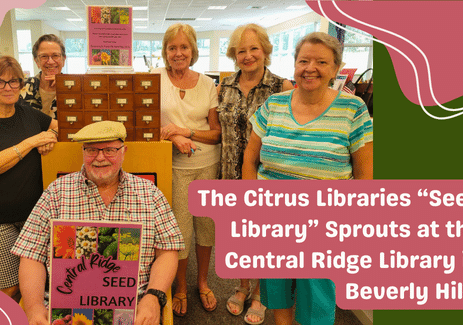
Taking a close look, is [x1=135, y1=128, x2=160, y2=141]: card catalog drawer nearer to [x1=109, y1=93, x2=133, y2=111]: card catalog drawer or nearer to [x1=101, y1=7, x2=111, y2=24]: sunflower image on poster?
[x1=109, y1=93, x2=133, y2=111]: card catalog drawer

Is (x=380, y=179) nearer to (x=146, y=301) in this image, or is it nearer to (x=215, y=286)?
(x=146, y=301)

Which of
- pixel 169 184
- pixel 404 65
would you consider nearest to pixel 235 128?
pixel 169 184

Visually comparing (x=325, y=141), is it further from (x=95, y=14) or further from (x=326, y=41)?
(x=95, y=14)

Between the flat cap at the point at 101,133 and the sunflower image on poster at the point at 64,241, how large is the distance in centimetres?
37

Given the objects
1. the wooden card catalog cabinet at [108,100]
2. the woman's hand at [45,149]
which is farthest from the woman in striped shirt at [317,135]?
the woman's hand at [45,149]

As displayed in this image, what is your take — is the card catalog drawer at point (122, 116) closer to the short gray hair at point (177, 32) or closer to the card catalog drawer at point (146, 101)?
the card catalog drawer at point (146, 101)

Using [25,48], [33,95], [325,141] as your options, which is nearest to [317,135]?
[325,141]

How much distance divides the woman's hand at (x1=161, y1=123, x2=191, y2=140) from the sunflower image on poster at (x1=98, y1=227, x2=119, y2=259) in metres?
0.76

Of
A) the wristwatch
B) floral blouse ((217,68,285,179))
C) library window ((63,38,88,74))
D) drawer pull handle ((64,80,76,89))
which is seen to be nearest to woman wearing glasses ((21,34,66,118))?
drawer pull handle ((64,80,76,89))

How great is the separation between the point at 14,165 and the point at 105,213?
1.92ft

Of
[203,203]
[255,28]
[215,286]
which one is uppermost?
[255,28]

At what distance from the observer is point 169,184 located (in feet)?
6.31

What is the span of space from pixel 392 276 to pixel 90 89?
1622 mm

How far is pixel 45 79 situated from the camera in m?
2.26
